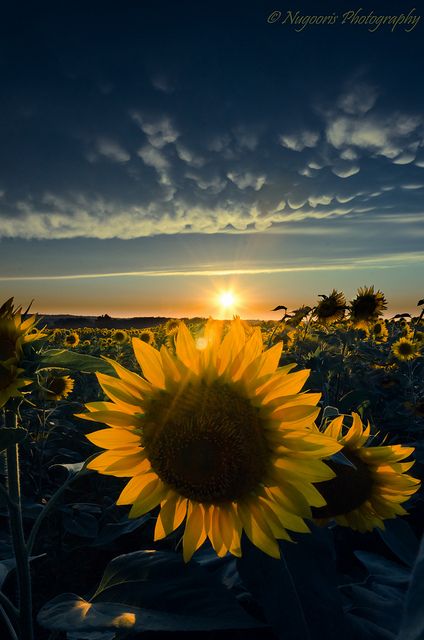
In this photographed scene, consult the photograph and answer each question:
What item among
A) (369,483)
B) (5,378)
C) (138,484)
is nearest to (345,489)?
(369,483)

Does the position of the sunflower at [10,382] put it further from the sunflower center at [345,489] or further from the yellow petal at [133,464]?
the sunflower center at [345,489]

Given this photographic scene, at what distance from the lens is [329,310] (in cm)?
738

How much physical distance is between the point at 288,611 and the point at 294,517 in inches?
9.1

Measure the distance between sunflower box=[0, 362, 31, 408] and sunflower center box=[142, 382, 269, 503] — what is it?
0.47 metres

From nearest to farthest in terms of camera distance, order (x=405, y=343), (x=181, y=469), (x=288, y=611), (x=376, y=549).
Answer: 1. (x=288, y=611)
2. (x=181, y=469)
3. (x=376, y=549)
4. (x=405, y=343)

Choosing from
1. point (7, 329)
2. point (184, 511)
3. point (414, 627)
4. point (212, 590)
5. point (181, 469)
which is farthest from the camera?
point (7, 329)

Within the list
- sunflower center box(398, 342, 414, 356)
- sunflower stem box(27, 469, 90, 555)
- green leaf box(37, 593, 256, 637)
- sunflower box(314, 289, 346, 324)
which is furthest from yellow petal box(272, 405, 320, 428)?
sunflower center box(398, 342, 414, 356)

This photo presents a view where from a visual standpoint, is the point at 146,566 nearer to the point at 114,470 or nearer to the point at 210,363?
the point at 114,470

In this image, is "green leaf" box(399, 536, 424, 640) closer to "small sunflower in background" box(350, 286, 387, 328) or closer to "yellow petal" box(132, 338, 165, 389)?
"yellow petal" box(132, 338, 165, 389)

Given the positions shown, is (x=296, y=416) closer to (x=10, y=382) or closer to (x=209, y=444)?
(x=209, y=444)

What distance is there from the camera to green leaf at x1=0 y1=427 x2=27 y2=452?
111cm

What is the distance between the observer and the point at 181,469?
1232 millimetres

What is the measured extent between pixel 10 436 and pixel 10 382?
1.35ft

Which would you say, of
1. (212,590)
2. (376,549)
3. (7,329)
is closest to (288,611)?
(212,590)
